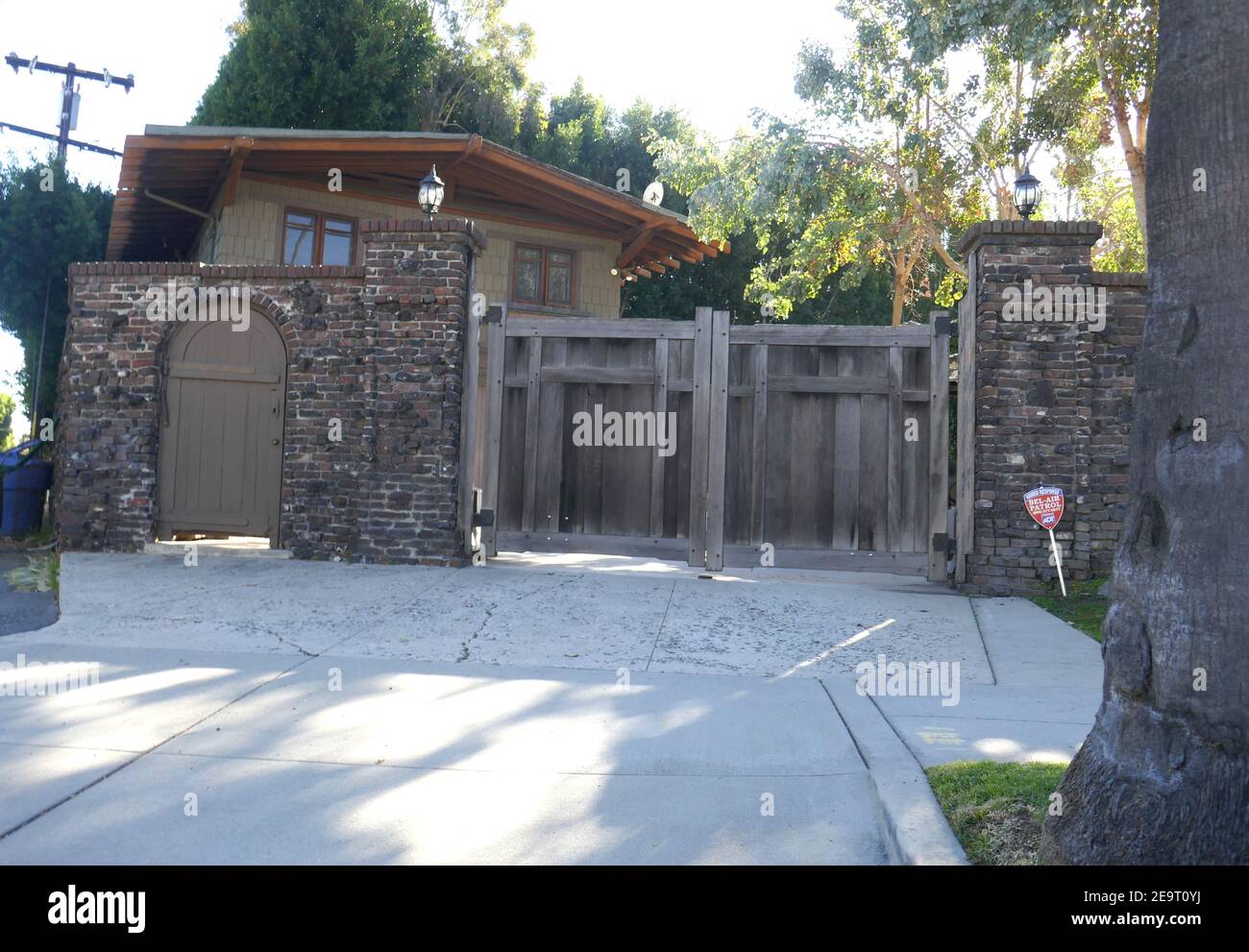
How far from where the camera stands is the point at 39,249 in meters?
19.9

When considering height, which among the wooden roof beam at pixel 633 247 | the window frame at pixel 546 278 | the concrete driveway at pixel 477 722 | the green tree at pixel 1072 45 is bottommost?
the concrete driveway at pixel 477 722

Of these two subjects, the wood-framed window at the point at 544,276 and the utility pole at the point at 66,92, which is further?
→ the utility pole at the point at 66,92

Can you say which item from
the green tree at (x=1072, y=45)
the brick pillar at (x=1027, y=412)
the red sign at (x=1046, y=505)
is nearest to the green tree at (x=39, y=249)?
the green tree at (x=1072, y=45)

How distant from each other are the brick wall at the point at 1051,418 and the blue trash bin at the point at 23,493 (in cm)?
Result: 1057

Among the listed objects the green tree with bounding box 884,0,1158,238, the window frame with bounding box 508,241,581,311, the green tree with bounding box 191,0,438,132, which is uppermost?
the green tree with bounding box 191,0,438,132

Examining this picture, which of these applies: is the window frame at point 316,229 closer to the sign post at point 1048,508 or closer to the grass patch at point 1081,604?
the sign post at point 1048,508

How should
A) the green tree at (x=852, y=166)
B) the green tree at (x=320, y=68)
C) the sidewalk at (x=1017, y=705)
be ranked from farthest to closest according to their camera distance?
the green tree at (x=320, y=68), the green tree at (x=852, y=166), the sidewalk at (x=1017, y=705)

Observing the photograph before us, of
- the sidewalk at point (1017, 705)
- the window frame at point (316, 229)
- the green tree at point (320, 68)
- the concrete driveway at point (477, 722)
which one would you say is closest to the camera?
the concrete driveway at point (477, 722)

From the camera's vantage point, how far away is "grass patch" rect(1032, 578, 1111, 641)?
7.07 metres

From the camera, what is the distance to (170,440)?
30.9ft

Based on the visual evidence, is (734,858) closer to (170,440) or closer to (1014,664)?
(1014,664)

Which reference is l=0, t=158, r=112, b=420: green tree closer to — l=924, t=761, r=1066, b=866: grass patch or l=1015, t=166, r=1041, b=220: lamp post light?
l=1015, t=166, r=1041, b=220: lamp post light

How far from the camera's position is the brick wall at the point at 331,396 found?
8859mm

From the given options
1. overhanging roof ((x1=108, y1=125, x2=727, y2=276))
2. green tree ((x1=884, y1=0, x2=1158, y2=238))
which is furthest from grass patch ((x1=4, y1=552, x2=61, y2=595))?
green tree ((x1=884, y1=0, x2=1158, y2=238))
